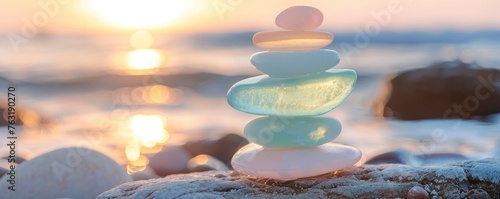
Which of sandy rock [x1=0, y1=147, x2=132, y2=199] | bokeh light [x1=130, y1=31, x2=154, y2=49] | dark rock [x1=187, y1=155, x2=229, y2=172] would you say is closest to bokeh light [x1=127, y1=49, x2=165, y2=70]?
bokeh light [x1=130, y1=31, x2=154, y2=49]

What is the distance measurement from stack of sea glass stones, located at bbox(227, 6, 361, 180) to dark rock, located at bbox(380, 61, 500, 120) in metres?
5.86

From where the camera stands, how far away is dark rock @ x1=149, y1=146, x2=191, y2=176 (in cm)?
638

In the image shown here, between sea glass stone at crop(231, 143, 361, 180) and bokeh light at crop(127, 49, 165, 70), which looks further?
bokeh light at crop(127, 49, 165, 70)

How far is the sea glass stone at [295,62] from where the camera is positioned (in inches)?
119

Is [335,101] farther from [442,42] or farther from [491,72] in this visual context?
[442,42]

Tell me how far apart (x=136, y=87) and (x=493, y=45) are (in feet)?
29.1

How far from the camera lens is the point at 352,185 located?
9.56 ft

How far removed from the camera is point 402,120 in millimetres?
8547

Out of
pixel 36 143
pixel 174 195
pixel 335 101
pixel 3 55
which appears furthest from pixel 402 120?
pixel 3 55

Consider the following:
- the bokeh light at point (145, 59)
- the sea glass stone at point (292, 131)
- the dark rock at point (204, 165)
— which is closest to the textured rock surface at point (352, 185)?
the sea glass stone at point (292, 131)

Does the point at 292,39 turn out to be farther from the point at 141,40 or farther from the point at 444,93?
the point at 141,40

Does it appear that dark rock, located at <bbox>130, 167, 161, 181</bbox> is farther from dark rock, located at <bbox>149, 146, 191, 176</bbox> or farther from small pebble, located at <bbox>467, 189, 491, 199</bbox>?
small pebble, located at <bbox>467, 189, 491, 199</bbox>

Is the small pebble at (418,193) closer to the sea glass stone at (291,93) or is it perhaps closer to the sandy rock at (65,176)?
the sea glass stone at (291,93)

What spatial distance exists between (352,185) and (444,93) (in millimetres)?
7851
